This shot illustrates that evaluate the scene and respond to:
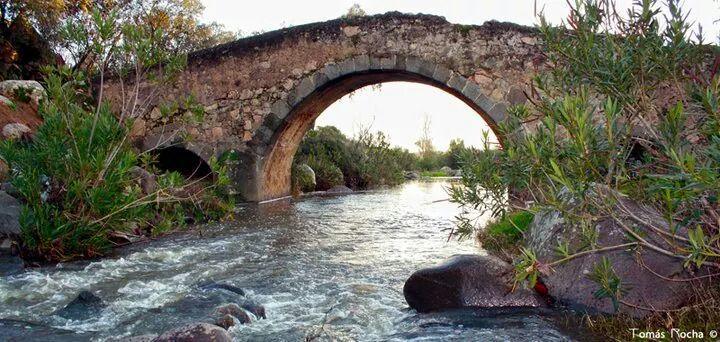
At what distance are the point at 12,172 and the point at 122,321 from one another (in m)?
3.21

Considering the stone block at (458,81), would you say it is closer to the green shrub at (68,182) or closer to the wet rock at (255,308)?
the green shrub at (68,182)

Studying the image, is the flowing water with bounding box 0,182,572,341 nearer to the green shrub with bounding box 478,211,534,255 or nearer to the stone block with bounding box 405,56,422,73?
the green shrub with bounding box 478,211,534,255

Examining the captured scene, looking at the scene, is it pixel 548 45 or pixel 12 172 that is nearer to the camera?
pixel 548 45

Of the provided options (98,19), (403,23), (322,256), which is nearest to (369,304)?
(322,256)

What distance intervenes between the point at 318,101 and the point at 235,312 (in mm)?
8659

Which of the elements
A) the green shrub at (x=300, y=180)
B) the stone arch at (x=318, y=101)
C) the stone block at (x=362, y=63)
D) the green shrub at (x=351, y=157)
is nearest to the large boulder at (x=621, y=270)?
the stone arch at (x=318, y=101)

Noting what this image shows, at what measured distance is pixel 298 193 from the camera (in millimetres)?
15039

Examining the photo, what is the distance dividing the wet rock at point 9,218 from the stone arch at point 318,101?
570 centimetres

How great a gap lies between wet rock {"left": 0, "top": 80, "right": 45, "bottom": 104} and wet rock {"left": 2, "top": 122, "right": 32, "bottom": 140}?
1543mm

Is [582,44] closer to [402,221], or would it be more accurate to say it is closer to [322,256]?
[322,256]

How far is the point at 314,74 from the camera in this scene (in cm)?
1119

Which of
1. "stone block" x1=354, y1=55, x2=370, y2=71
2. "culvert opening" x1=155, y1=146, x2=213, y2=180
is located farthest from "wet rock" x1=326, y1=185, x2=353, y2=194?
"stone block" x1=354, y1=55, x2=370, y2=71

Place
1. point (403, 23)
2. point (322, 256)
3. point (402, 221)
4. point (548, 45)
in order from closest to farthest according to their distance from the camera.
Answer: point (548, 45), point (322, 256), point (402, 221), point (403, 23)

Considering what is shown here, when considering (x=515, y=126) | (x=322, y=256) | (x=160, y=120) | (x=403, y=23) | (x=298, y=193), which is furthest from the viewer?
(x=298, y=193)
